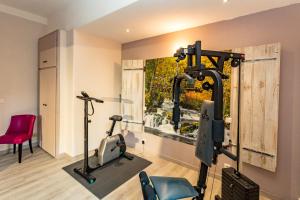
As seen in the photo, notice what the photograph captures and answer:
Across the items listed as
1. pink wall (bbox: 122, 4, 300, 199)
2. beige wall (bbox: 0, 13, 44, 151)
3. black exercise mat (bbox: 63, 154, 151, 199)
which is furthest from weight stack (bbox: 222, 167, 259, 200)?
beige wall (bbox: 0, 13, 44, 151)

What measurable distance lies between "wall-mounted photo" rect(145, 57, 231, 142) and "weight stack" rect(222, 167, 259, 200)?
81cm

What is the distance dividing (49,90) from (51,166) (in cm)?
142

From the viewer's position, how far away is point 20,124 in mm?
3578

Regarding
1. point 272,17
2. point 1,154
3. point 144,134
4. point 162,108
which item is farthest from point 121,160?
point 272,17

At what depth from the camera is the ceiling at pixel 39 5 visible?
3244 mm

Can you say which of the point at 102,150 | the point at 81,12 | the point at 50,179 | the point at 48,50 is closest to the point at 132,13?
the point at 81,12

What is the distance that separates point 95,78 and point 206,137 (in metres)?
2.71

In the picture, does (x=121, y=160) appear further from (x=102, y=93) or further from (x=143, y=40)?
(x=143, y=40)

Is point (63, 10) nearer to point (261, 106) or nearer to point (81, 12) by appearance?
point (81, 12)

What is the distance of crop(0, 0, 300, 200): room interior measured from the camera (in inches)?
82.4

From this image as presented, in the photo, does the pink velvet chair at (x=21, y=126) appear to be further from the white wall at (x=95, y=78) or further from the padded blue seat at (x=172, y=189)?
the padded blue seat at (x=172, y=189)

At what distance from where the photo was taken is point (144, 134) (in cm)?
381

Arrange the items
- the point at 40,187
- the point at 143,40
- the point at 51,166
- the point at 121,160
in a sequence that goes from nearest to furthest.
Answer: the point at 40,187, the point at 51,166, the point at 121,160, the point at 143,40

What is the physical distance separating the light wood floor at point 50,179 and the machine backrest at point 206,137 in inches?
39.7
